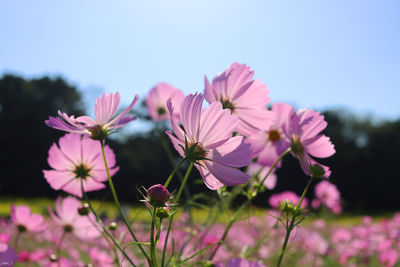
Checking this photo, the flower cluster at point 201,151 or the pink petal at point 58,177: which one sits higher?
the flower cluster at point 201,151

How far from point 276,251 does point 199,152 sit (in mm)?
2633

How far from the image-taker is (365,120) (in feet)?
71.9

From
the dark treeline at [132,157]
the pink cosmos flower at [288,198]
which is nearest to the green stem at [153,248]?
the pink cosmos flower at [288,198]

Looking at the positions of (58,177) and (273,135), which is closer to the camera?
(58,177)

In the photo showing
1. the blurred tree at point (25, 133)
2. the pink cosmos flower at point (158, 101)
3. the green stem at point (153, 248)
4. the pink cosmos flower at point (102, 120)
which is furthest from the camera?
the blurred tree at point (25, 133)

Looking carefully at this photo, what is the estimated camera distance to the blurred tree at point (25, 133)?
54.7 feet

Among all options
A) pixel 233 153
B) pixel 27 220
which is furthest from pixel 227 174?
pixel 27 220

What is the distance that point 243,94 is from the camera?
62 centimetres

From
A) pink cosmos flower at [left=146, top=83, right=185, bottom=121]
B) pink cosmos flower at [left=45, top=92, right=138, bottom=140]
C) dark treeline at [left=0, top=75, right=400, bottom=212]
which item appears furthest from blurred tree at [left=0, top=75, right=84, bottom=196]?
pink cosmos flower at [left=45, top=92, right=138, bottom=140]

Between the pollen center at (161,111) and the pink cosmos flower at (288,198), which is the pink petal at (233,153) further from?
the pollen center at (161,111)

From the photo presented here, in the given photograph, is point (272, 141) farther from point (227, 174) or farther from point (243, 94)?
point (227, 174)

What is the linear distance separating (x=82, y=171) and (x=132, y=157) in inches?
659

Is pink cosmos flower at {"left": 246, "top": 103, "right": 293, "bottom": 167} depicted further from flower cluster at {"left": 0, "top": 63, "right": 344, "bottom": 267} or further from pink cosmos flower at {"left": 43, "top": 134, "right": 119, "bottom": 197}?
pink cosmos flower at {"left": 43, "top": 134, "right": 119, "bottom": 197}

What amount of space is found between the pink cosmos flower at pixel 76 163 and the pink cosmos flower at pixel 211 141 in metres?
0.20
